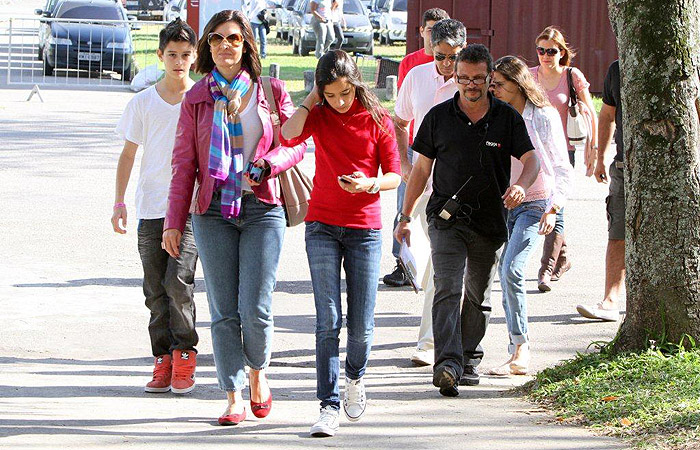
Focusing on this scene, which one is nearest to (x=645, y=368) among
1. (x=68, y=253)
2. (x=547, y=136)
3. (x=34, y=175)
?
(x=547, y=136)

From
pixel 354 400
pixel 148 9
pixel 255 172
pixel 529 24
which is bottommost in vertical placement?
pixel 354 400

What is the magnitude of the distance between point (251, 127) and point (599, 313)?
12.1ft

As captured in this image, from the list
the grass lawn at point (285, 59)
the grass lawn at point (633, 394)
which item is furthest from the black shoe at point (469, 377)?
the grass lawn at point (285, 59)

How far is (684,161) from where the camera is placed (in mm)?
6406

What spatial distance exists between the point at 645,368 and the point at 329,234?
1819mm

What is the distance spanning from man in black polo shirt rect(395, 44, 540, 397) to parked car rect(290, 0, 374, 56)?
26.5 meters

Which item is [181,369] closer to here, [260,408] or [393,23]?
[260,408]

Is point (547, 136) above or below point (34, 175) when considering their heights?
above

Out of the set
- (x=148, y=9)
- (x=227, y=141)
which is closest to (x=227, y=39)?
(x=227, y=141)

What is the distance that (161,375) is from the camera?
6.55 m

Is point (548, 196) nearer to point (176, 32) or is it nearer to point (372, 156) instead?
point (372, 156)

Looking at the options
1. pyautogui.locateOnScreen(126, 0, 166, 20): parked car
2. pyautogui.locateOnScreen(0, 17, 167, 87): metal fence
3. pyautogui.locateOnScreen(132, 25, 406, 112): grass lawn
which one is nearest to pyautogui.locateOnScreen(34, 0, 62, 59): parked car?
pyautogui.locateOnScreen(0, 17, 167, 87): metal fence

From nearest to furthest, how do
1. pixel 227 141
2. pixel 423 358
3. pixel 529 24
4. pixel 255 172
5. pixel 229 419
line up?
pixel 255 172 < pixel 227 141 < pixel 229 419 < pixel 423 358 < pixel 529 24

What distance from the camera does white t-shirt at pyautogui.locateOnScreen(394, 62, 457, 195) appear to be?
24.7 feet
